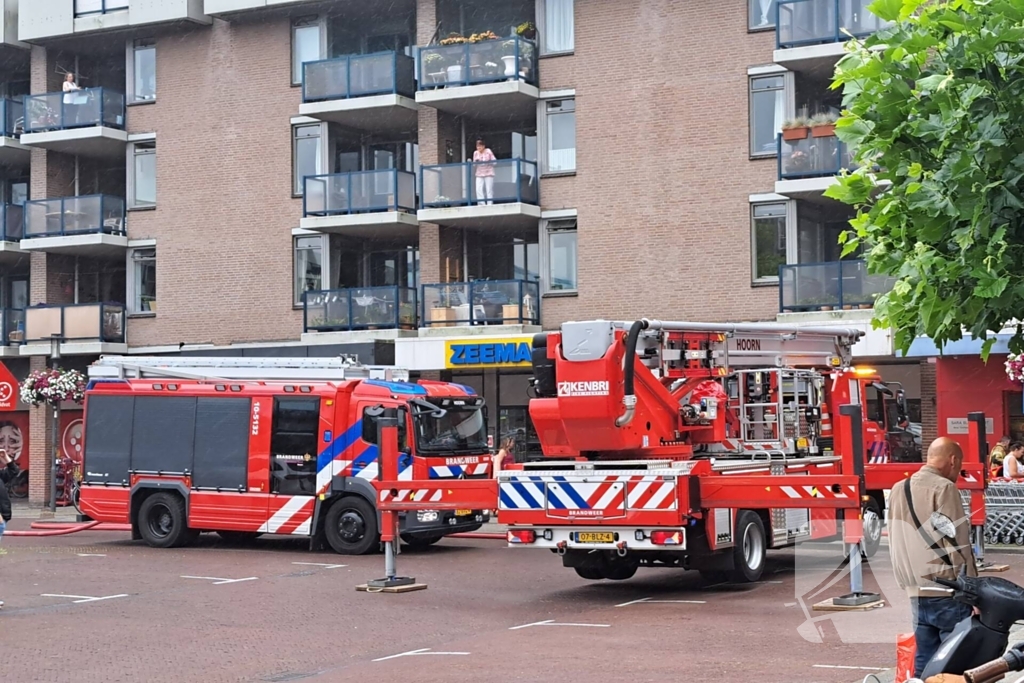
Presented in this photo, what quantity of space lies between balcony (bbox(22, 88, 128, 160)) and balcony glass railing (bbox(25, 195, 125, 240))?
4.64 ft

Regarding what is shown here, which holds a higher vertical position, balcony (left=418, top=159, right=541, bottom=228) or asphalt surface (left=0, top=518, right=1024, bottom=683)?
balcony (left=418, top=159, right=541, bottom=228)

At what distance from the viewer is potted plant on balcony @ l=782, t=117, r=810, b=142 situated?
89.2ft

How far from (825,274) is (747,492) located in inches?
515

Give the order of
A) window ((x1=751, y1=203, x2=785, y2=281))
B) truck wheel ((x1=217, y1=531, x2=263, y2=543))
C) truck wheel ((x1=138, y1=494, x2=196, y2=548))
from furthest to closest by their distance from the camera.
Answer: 1. window ((x1=751, y1=203, x2=785, y2=281))
2. truck wheel ((x1=217, y1=531, x2=263, y2=543))
3. truck wheel ((x1=138, y1=494, x2=196, y2=548))

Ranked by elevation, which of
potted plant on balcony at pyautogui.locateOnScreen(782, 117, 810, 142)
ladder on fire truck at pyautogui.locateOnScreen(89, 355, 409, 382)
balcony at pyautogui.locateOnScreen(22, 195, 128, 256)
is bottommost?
ladder on fire truck at pyautogui.locateOnScreen(89, 355, 409, 382)

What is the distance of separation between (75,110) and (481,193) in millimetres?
11300

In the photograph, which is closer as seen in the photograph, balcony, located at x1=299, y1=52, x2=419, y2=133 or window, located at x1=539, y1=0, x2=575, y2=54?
window, located at x1=539, y1=0, x2=575, y2=54

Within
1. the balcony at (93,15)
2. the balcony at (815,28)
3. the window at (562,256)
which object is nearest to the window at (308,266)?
the window at (562,256)

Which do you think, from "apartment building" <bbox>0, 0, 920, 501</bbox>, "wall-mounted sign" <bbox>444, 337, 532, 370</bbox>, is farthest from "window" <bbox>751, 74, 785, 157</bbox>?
"wall-mounted sign" <bbox>444, 337, 532, 370</bbox>

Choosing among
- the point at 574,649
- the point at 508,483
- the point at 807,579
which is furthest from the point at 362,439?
the point at 574,649

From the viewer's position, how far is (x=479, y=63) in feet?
98.8

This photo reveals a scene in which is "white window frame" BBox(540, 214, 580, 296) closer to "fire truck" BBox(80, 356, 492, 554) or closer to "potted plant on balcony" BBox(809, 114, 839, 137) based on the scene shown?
"potted plant on balcony" BBox(809, 114, 839, 137)

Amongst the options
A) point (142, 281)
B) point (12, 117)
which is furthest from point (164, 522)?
point (12, 117)

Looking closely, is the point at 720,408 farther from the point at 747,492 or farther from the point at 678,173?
the point at 678,173
